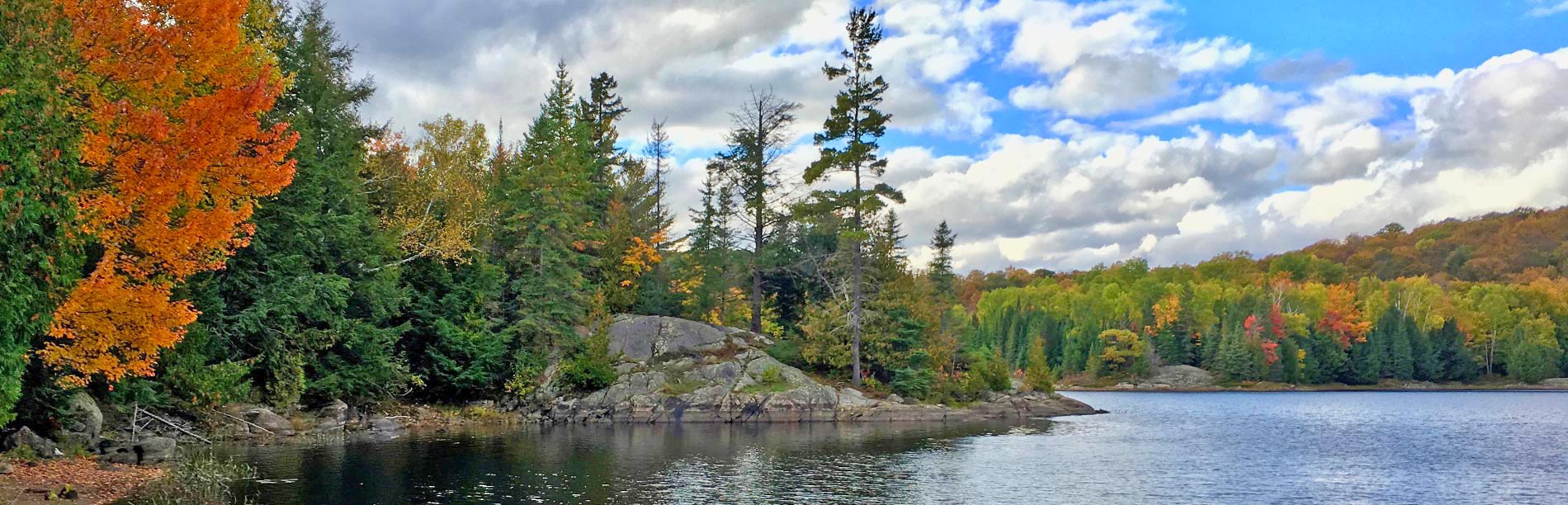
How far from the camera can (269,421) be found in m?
35.8

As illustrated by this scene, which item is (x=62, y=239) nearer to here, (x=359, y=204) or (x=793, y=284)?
(x=359, y=204)

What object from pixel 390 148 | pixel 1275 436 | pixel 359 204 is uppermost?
pixel 390 148

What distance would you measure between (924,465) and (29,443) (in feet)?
80.6

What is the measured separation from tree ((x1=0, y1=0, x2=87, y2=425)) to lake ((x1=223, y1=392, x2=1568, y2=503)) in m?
6.07

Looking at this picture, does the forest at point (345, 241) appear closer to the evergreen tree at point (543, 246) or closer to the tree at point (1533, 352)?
the evergreen tree at point (543, 246)

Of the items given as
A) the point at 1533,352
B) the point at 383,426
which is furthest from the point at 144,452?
the point at 1533,352

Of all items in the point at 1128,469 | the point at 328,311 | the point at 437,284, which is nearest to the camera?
the point at 1128,469

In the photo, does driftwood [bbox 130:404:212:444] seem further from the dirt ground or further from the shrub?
the shrub

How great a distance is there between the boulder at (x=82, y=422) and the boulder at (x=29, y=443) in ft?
3.78

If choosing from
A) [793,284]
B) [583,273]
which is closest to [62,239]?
[583,273]

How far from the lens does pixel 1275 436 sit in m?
47.6

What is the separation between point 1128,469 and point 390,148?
130ft

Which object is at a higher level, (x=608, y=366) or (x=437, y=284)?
(x=437, y=284)

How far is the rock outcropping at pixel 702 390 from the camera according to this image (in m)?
51.7
